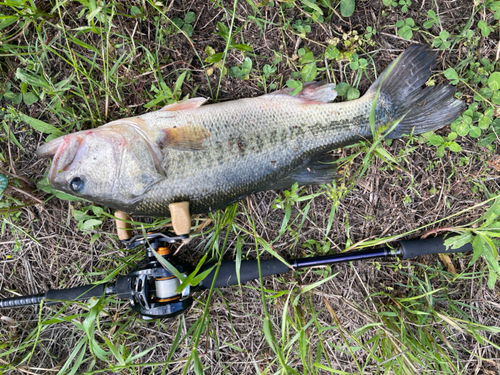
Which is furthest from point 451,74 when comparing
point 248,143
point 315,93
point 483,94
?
point 248,143

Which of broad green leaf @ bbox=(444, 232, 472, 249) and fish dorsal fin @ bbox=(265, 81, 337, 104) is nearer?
broad green leaf @ bbox=(444, 232, 472, 249)

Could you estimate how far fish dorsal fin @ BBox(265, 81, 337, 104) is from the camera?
9.02 feet

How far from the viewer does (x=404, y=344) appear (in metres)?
2.73

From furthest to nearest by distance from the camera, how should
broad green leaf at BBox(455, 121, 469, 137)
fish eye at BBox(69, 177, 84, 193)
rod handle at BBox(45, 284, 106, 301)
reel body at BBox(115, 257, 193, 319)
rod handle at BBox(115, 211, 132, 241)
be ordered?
broad green leaf at BBox(455, 121, 469, 137)
rod handle at BBox(45, 284, 106, 301)
rod handle at BBox(115, 211, 132, 241)
reel body at BBox(115, 257, 193, 319)
fish eye at BBox(69, 177, 84, 193)

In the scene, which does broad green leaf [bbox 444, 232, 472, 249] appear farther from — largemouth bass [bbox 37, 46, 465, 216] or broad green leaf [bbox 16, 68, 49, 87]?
broad green leaf [bbox 16, 68, 49, 87]

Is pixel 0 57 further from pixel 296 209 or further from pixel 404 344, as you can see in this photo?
pixel 404 344

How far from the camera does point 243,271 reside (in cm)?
272

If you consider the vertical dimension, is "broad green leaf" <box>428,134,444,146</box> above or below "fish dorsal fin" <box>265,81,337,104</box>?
below

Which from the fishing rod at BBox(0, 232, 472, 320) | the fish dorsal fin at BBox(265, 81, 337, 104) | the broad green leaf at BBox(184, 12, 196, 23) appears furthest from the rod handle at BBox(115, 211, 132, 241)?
the broad green leaf at BBox(184, 12, 196, 23)

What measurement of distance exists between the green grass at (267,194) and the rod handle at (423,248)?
15 centimetres

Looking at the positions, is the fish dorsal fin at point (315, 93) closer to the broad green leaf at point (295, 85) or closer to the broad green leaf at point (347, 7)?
the broad green leaf at point (295, 85)

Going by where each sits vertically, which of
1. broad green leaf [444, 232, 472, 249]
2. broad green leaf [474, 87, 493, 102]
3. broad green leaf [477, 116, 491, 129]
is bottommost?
broad green leaf [444, 232, 472, 249]

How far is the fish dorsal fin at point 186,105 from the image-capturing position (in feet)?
8.48

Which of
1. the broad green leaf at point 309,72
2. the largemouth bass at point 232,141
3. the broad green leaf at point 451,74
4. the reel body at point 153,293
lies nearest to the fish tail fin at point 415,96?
the largemouth bass at point 232,141
